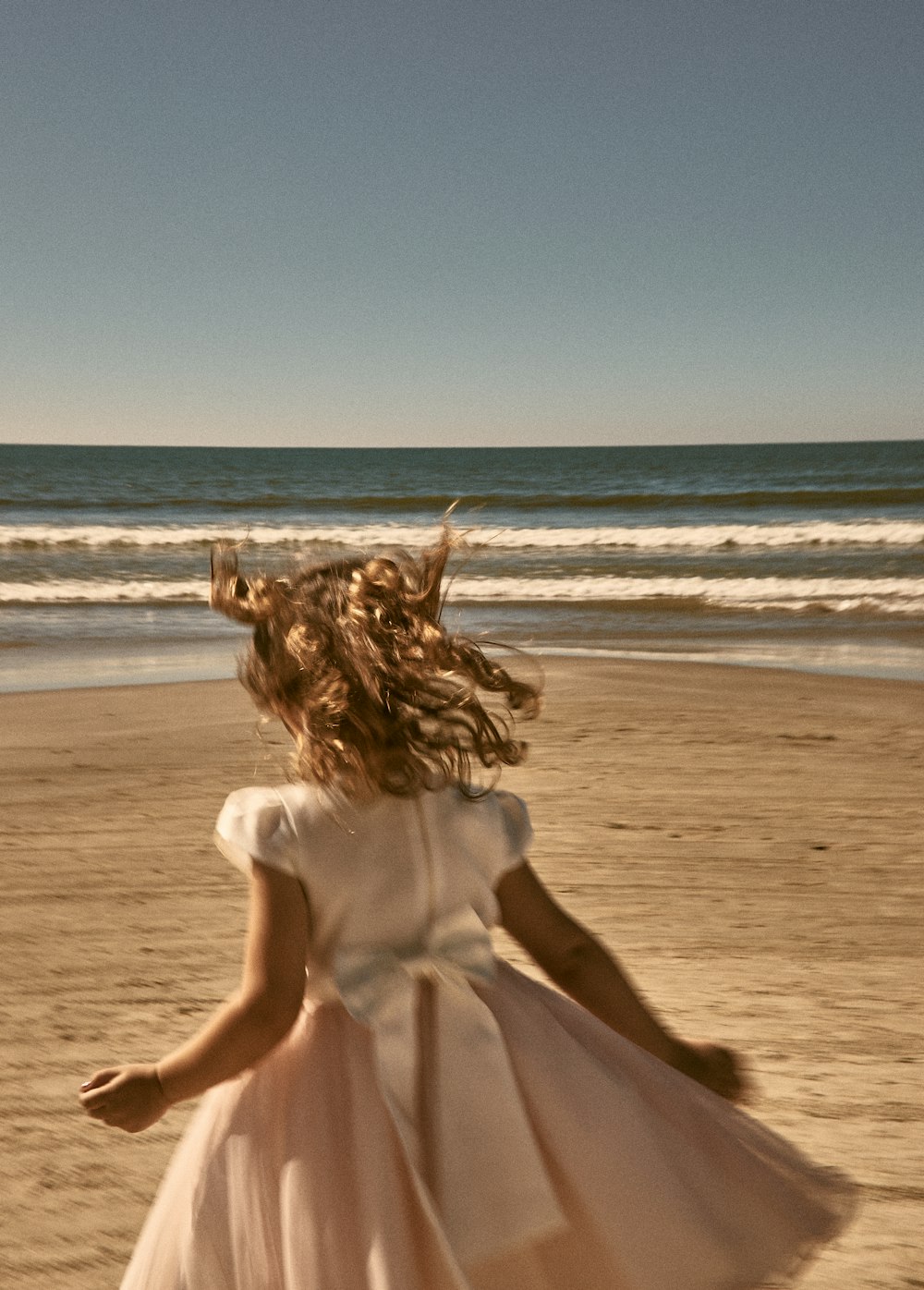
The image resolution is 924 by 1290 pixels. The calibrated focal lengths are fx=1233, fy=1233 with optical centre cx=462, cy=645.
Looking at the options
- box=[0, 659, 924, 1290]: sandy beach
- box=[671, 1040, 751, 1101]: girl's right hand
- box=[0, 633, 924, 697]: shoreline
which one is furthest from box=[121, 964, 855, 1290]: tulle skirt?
box=[0, 633, 924, 697]: shoreline

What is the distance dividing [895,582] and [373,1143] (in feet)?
47.5

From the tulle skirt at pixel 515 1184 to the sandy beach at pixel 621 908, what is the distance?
601 millimetres

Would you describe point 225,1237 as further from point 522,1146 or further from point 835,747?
point 835,747

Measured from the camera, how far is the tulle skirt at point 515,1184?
1404 mm

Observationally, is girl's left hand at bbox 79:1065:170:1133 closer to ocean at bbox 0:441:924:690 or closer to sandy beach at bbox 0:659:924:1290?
sandy beach at bbox 0:659:924:1290

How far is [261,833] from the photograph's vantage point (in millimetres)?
1431

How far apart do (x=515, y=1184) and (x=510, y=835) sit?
413 mm

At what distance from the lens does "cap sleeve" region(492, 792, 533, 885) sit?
157 cm

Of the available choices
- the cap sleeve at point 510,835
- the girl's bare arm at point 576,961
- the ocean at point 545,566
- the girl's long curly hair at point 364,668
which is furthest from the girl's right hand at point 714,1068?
the ocean at point 545,566

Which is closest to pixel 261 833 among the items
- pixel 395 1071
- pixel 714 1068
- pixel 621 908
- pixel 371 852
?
pixel 371 852

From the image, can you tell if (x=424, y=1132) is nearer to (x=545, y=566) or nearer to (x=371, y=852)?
(x=371, y=852)

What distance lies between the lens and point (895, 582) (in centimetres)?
1481

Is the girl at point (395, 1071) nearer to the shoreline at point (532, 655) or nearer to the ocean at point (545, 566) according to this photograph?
the ocean at point (545, 566)

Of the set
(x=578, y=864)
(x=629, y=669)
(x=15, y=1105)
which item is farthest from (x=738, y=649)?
(x=15, y=1105)
